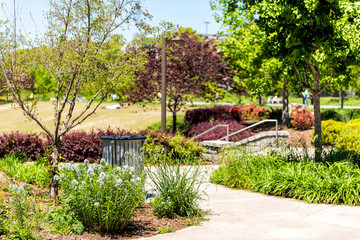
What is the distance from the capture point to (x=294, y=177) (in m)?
8.32

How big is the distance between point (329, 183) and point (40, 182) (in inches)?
224

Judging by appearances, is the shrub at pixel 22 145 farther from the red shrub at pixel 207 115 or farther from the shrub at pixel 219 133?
→ the red shrub at pixel 207 115

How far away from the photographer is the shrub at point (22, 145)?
44.1 ft

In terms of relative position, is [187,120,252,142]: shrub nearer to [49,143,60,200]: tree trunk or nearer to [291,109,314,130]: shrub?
[291,109,314,130]: shrub

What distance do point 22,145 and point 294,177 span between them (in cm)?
897

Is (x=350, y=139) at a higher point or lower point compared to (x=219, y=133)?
higher

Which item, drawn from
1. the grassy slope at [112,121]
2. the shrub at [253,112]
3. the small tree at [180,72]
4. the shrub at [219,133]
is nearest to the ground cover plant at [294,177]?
the shrub at [219,133]

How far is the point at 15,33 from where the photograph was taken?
748 centimetres

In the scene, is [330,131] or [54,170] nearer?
[54,170]

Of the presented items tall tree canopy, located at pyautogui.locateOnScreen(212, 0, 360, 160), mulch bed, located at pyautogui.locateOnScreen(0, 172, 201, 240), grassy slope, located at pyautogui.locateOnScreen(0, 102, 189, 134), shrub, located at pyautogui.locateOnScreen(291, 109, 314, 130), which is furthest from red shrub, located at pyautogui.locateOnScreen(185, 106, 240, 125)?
mulch bed, located at pyautogui.locateOnScreen(0, 172, 201, 240)

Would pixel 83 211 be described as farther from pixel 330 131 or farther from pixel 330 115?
pixel 330 115

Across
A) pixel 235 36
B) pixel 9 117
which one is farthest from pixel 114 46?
pixel 9 117

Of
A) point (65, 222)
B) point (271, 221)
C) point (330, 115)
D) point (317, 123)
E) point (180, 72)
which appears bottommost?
point (271, 221)

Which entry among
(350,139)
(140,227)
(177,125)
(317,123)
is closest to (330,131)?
(350,139)
